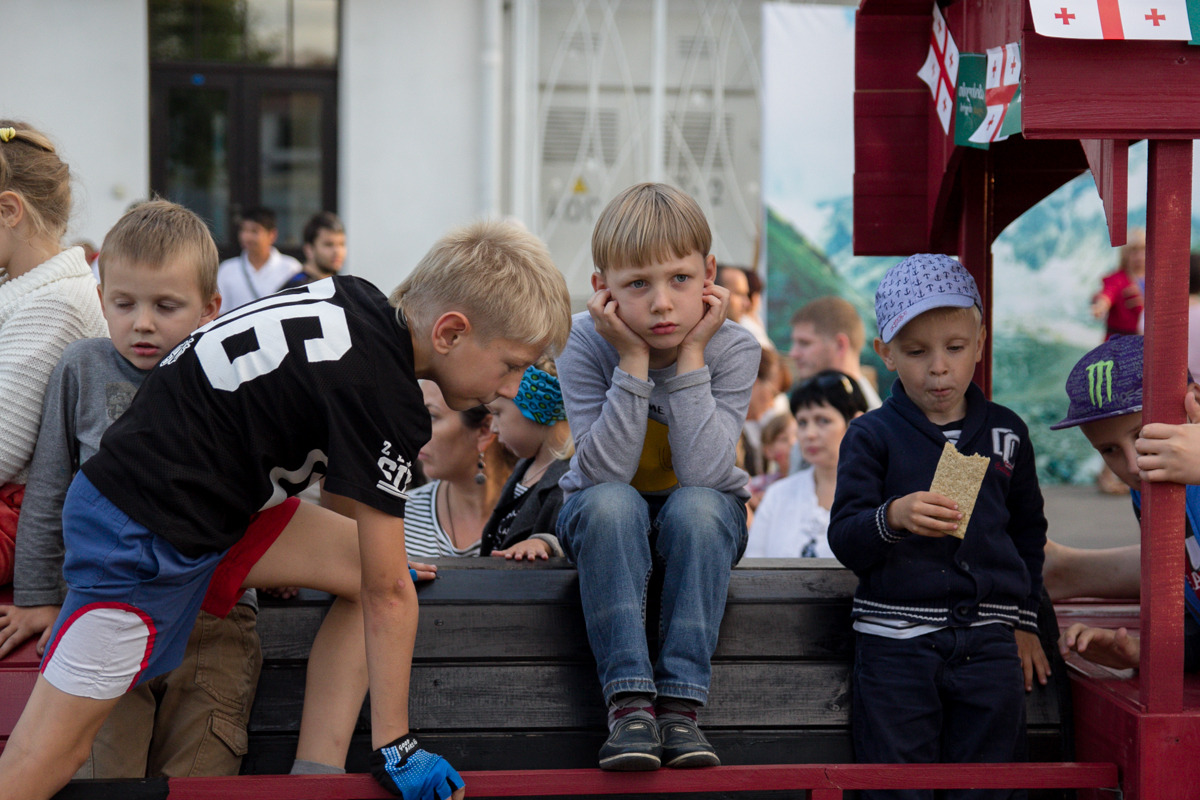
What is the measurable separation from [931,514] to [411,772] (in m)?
1.11

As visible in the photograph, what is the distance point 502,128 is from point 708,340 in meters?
6.53

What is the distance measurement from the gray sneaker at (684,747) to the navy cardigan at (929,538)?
0.53m

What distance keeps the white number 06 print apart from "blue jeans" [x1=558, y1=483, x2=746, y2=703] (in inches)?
27.0

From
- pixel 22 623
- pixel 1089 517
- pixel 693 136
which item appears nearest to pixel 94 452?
pixel 22 623

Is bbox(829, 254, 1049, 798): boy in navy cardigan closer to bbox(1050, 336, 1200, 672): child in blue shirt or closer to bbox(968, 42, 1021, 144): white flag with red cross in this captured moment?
bbox(1050, 336, 1200, 672): child in blue shirt

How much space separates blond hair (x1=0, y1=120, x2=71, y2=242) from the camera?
258cm

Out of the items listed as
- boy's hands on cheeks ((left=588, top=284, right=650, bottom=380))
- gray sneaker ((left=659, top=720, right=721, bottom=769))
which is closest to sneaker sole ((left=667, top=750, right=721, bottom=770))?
gray sneaker ((left=659, top=720, right=721, bottom=769))

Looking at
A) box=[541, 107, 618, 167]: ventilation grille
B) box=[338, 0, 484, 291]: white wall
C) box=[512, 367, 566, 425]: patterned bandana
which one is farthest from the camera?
box=[541, 107, 618, 167]: ventilation grille

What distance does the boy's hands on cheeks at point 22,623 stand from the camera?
2316 mm

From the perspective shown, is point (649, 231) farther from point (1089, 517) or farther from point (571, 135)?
point (571, 135)

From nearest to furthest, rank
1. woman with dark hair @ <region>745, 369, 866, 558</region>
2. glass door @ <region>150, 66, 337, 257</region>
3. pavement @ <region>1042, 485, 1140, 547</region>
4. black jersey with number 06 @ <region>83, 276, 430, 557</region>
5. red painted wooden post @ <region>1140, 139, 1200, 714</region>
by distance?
black jersey with number 06 @ <region>83, 276, 430, 557</region>
red painted wooden post @ <region>1140, 139, 1200, 714</region>
woman with dark hair @ <region>745, 369, 866, 558</region>
pavement @ <region>1042, 485, 1140, 547</region>
glass door @ <region>150, 66, 337, 257</region>

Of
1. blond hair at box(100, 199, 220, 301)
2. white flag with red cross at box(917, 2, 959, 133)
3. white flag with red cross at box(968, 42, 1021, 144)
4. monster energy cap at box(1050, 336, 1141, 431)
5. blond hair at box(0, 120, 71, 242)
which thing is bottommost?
monster energy cap at box(1050, 336, 1141, 431)

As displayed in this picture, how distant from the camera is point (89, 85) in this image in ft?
27.5

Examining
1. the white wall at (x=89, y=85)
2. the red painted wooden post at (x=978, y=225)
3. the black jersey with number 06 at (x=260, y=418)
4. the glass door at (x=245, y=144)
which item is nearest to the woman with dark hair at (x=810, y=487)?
the red painted wooden post at (x=978, y=225)
